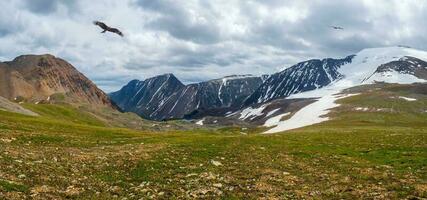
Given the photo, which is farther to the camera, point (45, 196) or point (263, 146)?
point (263, 146)

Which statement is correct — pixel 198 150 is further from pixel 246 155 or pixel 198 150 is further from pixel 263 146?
pixel 263 146

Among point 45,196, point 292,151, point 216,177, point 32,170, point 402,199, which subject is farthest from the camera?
point 292,151

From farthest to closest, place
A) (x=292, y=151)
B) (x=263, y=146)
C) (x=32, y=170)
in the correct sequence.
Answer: (x=263, y=146) < (x=292, y=151) < (x=32, y=170)

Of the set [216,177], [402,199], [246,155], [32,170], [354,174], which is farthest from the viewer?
[246,155]

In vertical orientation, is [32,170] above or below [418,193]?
above

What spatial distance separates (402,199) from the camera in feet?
84.8

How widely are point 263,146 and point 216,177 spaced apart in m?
21.9

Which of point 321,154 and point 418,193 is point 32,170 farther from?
point 321,154

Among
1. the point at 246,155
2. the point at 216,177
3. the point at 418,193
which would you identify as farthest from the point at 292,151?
the point at 418,193

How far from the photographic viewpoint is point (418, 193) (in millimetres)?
26984

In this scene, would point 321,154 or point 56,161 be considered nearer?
point 56,161

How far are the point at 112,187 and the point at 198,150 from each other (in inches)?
720

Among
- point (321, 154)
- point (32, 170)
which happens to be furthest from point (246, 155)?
point (32, 170)

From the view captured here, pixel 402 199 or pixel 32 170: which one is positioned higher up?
pixel 32 170
